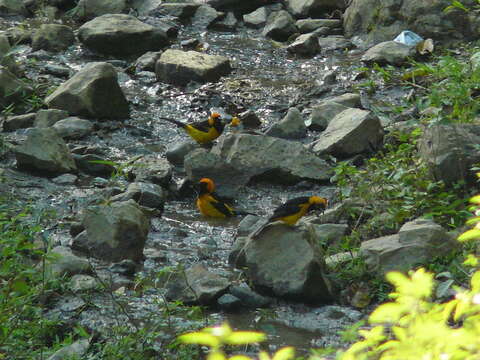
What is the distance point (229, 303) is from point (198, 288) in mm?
231

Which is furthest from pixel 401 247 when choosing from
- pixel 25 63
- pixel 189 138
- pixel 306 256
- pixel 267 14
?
pixel 267 14

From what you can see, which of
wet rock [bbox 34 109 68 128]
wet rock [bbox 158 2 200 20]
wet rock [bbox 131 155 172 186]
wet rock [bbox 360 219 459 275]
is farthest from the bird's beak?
wet rock [bbox 158 2 200 20]

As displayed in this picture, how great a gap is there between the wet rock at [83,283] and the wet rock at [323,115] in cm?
415

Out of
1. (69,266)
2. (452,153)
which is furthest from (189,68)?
(69,266)

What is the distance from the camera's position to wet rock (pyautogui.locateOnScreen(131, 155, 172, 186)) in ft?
24.8

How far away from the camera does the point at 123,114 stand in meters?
9.29

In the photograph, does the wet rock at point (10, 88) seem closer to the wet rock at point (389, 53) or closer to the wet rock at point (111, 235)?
the wet rock at point (111, 235)

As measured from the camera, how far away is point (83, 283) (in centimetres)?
523

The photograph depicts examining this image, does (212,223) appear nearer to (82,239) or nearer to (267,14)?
(82,239)

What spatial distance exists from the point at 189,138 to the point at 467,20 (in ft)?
13.9

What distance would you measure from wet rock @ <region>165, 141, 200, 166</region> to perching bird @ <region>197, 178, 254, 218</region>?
1.06 meters

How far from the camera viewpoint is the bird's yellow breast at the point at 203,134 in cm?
856

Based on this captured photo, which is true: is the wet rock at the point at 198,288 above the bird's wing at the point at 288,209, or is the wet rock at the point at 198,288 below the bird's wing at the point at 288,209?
below

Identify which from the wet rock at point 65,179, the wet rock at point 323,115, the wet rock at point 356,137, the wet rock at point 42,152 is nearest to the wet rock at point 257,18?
the wet rock at point 323,115
